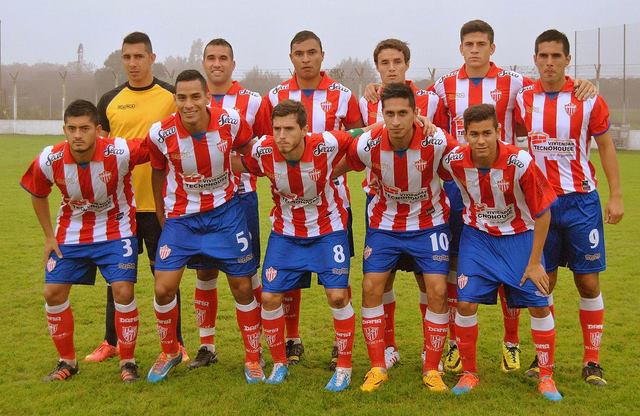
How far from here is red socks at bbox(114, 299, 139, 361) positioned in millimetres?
4711

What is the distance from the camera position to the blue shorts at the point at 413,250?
15.0 ft

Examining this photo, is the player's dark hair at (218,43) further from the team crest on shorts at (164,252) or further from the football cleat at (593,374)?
the football cleat at (593,374)

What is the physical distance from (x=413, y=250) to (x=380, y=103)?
1243 millimetres

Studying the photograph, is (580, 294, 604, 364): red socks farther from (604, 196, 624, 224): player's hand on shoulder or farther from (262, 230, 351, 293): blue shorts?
(262, 230, 351, 293): blue shorts

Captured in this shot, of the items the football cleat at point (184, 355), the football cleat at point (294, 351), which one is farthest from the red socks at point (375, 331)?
the football cleat at point (184, 355)

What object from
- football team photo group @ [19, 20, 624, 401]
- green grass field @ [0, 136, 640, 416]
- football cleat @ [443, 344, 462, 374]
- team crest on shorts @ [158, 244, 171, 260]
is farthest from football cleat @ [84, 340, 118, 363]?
football cleat @ [443, 344, 462, 374]

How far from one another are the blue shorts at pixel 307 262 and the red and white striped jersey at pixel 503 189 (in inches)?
36.0

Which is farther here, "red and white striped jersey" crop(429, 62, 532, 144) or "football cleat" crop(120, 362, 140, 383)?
"red and white striped jersey" crop(429, 62, 532, 144)

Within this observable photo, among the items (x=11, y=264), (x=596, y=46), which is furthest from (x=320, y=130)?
(x=596, y=46)

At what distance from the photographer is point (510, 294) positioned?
440 cm

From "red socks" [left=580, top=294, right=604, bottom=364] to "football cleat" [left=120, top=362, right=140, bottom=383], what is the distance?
10.5 feet

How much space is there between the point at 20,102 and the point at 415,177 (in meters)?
46.2

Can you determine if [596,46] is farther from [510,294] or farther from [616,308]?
[510,294]

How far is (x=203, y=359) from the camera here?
5.03 metres
